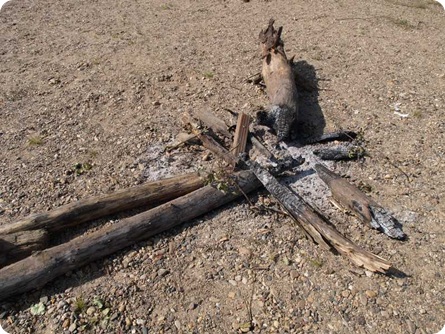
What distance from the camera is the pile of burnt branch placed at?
433cm

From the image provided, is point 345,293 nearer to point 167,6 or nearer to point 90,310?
point 90,310

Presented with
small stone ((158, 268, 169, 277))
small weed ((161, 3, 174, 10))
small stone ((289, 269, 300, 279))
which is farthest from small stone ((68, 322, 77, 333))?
small weed ((161, 3, 174, 10))

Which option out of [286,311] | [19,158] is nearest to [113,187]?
[19,158]

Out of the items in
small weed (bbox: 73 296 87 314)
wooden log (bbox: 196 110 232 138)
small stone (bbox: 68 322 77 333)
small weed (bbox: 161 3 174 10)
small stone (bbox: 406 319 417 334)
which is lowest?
small stone (bbox: 68 322 77 333)

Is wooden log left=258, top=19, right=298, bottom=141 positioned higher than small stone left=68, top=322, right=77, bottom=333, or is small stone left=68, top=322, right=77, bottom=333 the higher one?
wooden log left=258, top=19, right=298, bottom=141

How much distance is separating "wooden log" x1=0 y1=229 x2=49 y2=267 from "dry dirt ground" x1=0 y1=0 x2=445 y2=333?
361mm

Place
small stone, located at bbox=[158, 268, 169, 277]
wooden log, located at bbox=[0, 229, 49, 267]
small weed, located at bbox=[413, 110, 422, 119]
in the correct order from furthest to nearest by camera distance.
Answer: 1. small weed, located at bbox=[413, 110, 422, 119]
2. small stone, located at bbox=[158, 268, 169, 277]
3. wooden log, located at bbox=[0, 229, 49, 267]

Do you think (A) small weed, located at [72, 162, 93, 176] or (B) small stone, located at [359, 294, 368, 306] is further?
(A) small weed, located at [72, 162, 93, 176]

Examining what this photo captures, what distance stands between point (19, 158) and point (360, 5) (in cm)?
1001

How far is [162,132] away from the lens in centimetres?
652

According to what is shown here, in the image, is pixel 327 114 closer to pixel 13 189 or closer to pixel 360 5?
pixel 13 189

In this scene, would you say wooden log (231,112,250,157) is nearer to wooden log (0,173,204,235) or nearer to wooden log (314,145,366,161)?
wooden log (0,173,204,235)

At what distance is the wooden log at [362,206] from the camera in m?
4.88

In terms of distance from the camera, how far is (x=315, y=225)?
480cm
